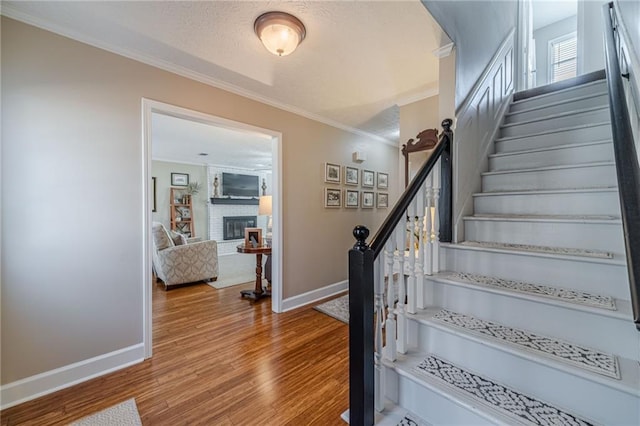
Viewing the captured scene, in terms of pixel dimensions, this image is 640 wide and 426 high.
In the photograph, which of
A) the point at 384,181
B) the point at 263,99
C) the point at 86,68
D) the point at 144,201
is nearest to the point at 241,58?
the point at 263,99

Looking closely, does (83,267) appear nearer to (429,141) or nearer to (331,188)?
(331,188)

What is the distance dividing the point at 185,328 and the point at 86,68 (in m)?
2.39

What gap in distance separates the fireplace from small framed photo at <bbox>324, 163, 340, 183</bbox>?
15.5 ft

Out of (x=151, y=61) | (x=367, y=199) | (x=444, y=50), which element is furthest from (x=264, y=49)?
(x=367, y=199)

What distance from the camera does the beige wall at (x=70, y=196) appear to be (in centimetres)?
167

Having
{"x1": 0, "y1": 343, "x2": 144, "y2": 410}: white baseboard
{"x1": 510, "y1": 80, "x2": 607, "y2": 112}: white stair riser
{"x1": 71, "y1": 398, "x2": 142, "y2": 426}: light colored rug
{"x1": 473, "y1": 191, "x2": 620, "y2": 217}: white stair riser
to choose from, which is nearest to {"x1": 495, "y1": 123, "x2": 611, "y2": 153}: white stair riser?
{"x1": 473, "y1": 191, "x2": 620, "y2": 217}: white stair riser

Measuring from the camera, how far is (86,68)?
189 cm

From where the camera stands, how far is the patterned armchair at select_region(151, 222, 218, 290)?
3.97m

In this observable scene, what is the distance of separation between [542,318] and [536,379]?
0.29 metres

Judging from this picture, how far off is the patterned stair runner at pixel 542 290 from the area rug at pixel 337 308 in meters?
1.63

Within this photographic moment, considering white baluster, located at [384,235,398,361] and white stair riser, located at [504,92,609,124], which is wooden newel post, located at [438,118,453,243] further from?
white stair riser, located at [504,92,609,124]

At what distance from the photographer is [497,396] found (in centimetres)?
108

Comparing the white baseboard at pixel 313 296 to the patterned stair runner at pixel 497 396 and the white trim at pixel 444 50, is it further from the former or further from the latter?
the white trim at pixel 444 50

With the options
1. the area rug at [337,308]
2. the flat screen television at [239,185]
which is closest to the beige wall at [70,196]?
the area rug at [337,308]
